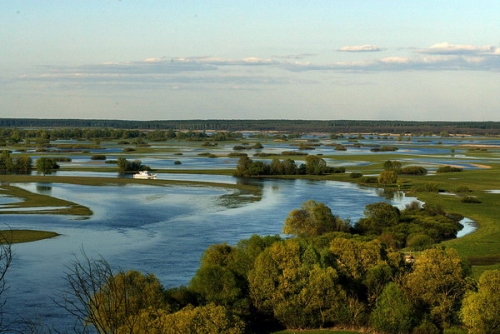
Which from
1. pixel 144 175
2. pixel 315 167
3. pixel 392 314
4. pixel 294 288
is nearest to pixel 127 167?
pixel 144 175

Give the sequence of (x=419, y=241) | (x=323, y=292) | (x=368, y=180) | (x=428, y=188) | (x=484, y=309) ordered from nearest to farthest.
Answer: (x=484, y=309), (x=323, y=292), (x=419, y=241), (x=428, y=188), (x=368, y=180)

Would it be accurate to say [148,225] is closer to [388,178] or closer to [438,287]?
[438,287]

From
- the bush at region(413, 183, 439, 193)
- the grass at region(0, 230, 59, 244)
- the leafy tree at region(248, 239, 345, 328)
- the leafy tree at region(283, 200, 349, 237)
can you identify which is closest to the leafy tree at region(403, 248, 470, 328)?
the leafy tree at region(248, 239, 345, 328)

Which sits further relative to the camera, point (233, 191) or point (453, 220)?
point (233, 191)

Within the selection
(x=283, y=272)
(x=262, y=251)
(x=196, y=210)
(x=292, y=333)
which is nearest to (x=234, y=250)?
(x=262, y=251)

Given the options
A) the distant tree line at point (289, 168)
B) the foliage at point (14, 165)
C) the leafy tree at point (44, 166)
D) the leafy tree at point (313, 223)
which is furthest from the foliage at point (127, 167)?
the leafy tree at point (313, 223)

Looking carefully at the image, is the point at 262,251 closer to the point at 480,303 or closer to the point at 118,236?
the point at 480,303
